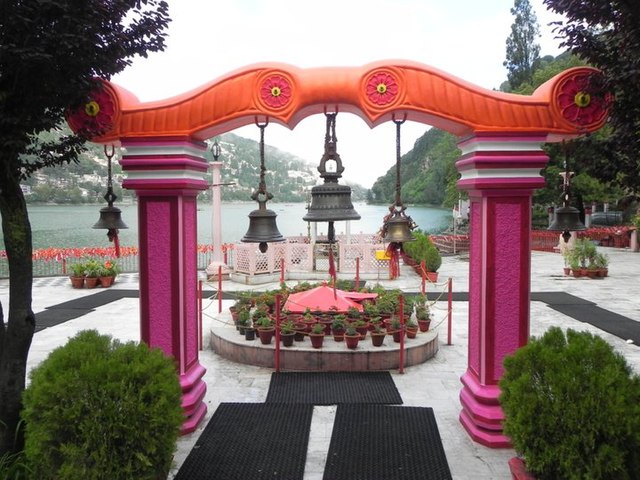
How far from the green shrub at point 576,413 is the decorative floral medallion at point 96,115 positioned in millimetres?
4556

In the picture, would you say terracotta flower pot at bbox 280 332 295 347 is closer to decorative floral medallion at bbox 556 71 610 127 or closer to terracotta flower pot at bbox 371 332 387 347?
terracotta flower pot at bbox 371 332 387 347

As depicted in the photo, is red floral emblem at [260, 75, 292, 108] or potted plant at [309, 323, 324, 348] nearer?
red floral emblem at [260, 75, 292, 108]

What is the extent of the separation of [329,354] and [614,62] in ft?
16.8

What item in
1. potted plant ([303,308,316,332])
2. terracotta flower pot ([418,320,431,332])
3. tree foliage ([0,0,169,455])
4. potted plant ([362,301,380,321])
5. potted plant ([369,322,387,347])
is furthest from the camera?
terracotta flower pot ([418,320,431,332])

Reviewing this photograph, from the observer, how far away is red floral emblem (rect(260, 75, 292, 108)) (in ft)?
17.1

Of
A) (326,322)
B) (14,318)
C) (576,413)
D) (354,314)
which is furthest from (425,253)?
(14,318)

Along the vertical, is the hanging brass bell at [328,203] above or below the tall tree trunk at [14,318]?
above

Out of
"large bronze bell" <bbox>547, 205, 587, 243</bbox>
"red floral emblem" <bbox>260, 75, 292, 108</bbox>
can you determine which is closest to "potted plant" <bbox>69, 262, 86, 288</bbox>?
"red floral emblem" <bbox>260, 75, 292, 108</bbox>

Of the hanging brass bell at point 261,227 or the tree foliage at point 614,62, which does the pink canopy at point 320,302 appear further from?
the tree foliage at point 614,62

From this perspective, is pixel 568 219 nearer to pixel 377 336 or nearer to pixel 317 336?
pixel 377 336

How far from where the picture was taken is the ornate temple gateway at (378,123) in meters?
5.16

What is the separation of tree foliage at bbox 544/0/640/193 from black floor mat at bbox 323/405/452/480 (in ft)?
10.6

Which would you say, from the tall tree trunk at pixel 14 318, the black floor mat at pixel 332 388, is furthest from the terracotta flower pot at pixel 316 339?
the tall tree trunk at pixel 14 318

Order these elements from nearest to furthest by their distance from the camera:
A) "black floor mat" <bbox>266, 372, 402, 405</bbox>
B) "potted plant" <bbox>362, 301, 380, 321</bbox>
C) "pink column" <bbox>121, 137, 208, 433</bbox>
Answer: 1. "pink column" <bbox>121, 137, 208, 433</bbox>
2. "black floor mat" <bbox>266, 372, 402, 405</bbox>
3. "potted plant" <bbox>362, 301, 380, 321</bbox>
